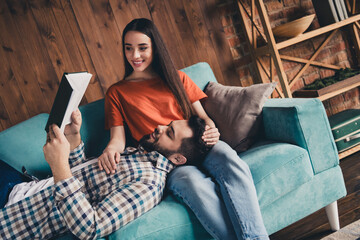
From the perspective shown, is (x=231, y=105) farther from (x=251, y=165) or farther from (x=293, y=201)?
(x=293, y=201)

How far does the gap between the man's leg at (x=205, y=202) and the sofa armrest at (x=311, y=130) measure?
473 millimetres

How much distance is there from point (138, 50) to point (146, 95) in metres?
0.25

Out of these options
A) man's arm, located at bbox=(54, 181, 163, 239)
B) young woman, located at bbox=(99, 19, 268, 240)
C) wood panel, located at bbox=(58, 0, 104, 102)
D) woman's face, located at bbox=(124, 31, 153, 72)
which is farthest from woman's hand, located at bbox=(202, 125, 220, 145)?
wood panel, located at bbox=(58, 0, 104, 102)

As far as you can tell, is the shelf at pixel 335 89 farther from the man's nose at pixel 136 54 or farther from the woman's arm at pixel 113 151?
the woman's arm at pixel 113 151

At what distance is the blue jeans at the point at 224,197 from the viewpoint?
1075 mm

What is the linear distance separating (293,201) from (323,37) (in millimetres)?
1798

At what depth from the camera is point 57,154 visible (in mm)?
1087

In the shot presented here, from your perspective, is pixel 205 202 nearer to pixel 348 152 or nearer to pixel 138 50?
pixel 138 50

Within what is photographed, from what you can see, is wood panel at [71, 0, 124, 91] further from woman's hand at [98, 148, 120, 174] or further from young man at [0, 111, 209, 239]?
woman's hand at [98, 148, 120, 174]

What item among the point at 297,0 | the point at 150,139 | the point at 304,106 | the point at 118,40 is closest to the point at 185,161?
the point at 150,139

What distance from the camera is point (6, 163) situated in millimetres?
1526

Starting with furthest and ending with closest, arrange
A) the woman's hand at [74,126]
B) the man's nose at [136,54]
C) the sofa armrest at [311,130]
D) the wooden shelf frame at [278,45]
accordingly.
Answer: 1. the wooden shelf frame at [278,45]
2. the man's nose at [136,54]
3. the woman's hand at [74,126]
4. the sofa armrest at [311,130]

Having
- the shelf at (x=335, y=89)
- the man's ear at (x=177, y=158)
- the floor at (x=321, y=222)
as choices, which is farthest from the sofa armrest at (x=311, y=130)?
the shelf at (x=335, y=89)

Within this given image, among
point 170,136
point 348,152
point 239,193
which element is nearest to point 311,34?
point 348,152
